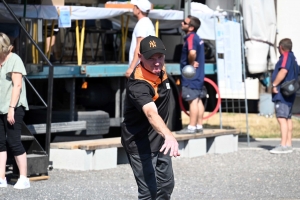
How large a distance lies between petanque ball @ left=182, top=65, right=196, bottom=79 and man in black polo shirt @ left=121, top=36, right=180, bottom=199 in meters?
4.67

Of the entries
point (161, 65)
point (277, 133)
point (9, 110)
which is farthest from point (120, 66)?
point (161, 65)

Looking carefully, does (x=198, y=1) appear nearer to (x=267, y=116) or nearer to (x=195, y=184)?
(x=267, y=116)

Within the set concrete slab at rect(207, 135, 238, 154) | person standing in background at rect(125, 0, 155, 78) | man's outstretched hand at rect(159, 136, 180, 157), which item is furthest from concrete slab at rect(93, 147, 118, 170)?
man's outstretched hand at rect(159, 136, 180, 157)

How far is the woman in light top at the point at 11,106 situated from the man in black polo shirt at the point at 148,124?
2.39m

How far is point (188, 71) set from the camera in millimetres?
11258

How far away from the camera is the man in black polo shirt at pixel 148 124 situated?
20.7 ft

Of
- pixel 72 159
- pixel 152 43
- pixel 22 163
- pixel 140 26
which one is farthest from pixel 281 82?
pixel 152 43

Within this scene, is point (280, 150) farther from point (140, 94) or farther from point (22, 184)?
point (140, 94)

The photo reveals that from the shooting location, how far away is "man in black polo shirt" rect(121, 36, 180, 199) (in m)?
6.30

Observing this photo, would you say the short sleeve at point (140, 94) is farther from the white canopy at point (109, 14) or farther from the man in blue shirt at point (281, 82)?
the man in blue shirt at point (281, 82)

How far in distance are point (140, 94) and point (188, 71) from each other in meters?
5.07

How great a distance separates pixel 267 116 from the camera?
54.0 ft

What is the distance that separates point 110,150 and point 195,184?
1.47 m

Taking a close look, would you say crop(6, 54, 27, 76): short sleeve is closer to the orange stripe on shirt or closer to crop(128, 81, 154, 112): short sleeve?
crop(128, 81, 154, 112): short sleeve
